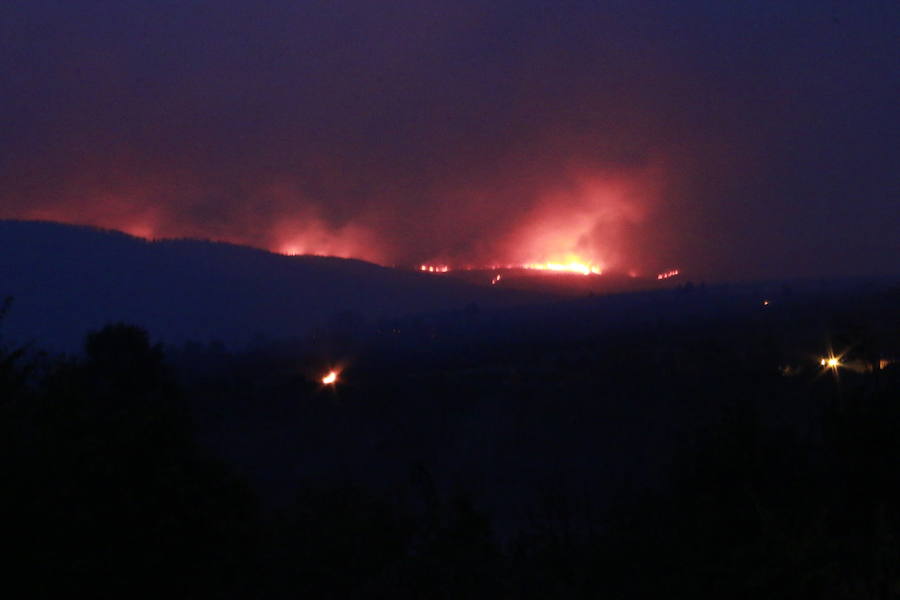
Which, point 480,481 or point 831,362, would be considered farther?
point 831,362

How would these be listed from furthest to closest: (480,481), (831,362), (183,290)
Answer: (183,290) → (831,362) → (480,481)

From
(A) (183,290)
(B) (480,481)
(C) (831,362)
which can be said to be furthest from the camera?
(A) (183,290)

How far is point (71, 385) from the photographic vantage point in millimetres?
9539

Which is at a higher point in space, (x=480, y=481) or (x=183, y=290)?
(x=183, y=290)

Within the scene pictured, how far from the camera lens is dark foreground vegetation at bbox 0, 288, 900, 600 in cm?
839

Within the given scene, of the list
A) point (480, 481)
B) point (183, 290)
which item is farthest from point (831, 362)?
point (183, 290)

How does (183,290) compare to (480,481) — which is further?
(183,290)

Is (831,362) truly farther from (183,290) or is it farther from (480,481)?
(183,290)

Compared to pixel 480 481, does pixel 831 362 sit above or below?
above

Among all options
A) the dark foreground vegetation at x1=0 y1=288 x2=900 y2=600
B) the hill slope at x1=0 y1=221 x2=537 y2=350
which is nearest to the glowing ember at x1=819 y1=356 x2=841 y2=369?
the dark foreground vegetation at x1=0 y1=288 x2=900 y2=600

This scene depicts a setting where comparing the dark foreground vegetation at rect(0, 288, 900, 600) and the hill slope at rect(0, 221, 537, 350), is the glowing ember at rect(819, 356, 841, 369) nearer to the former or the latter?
the dark foreground vegetation at rect(0, 288, 900, 600)

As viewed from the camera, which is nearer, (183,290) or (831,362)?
(831,362)

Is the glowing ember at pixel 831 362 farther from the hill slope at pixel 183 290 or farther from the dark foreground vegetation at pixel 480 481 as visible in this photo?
the hill slope at pixel 183 290

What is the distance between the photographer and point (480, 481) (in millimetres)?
24422
